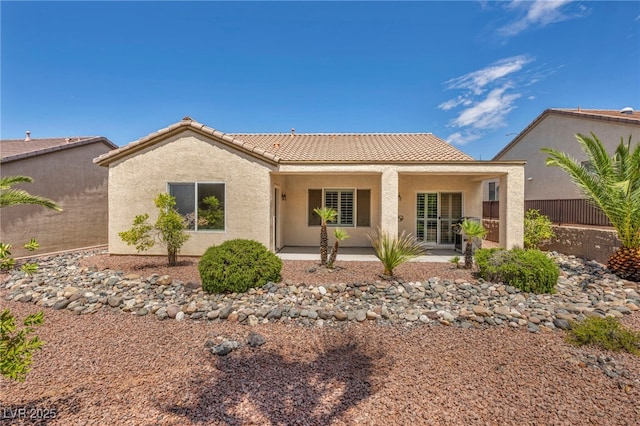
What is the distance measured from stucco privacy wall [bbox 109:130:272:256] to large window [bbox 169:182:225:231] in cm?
23

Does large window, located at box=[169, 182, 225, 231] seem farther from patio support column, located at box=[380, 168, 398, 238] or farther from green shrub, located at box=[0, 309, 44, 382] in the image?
green shrub, located at box=[0, 309, 44, 382]

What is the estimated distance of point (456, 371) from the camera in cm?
437

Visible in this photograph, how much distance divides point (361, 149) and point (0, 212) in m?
16.5

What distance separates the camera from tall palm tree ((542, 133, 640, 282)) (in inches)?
355

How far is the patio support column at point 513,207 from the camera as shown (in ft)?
37.8

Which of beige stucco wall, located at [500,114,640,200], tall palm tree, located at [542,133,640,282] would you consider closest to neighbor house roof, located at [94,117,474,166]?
tall palm tree, located at [542,133,640,282]

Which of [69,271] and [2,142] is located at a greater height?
[2,142]

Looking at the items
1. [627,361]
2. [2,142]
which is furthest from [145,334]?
[2,142]

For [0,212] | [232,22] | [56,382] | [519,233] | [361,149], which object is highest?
[232,22]

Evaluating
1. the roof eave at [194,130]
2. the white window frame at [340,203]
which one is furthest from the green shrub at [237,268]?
the white window frame at [340,203]

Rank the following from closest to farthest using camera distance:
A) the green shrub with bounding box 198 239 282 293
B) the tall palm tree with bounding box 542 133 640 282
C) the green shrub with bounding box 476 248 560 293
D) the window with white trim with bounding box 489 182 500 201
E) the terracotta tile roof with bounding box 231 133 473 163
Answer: the green shrub with bounding box 198 239 282 293 → the green shrub with bounding box 476 248 560 293 → the tall palm tree with bounding box 542 133 640 282 → the terracotta tile roof with bounding box 231 133 473 163 → the window with white trim with bounding box 489 182 500 201

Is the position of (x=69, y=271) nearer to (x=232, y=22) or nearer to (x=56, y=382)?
(x=56, y=382)

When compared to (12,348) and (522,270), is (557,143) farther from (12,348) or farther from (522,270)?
(12,348)

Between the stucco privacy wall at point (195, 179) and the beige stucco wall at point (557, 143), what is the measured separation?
715 inches
